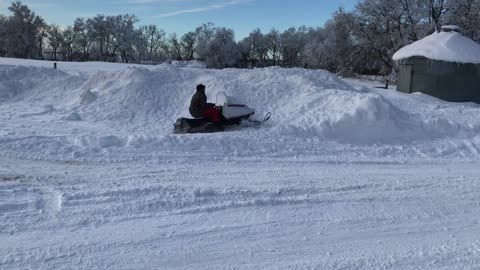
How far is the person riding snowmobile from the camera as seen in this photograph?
10680 millimetres

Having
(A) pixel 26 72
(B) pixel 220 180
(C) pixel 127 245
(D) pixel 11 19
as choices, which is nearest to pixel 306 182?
(B) pixel 220 180

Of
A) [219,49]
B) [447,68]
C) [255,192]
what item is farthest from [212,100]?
[219,49]

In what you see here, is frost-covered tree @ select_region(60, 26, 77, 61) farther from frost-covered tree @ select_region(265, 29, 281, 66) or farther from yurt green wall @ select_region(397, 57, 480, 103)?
yurt green wall @ select_region(397, 57, 480, 103)

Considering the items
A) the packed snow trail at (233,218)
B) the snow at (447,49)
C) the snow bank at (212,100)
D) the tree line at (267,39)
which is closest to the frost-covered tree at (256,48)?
the tree line at (267,39)

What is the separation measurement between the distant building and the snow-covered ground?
842cm

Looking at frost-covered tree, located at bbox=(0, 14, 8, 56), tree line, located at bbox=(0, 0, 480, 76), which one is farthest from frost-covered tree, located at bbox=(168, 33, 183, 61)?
frost-covered tree, located at bbox=(0, 14, 8, 56)

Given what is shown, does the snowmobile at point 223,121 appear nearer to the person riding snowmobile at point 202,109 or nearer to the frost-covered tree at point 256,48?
the person riding snowmobile at point 202,109

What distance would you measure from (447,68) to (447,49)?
0.82 m

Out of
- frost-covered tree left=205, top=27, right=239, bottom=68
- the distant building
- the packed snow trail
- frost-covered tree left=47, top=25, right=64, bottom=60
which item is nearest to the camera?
the packed snow trail

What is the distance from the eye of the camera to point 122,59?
86.6 meters

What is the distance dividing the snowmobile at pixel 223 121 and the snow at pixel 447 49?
39.6 feet

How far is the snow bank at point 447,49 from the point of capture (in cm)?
1980

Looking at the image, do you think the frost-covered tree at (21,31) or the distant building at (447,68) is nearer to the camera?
the distant building at (447,68)

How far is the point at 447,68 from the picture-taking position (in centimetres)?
2014
